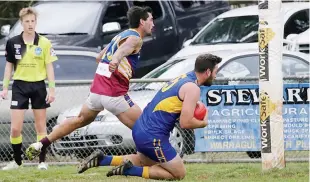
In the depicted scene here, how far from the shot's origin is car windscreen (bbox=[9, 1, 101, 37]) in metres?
18.4

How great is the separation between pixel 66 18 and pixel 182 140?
561cm

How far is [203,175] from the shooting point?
11.8 meters

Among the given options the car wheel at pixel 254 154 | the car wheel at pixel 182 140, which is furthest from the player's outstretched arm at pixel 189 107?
the car wheel at pixel 254 154

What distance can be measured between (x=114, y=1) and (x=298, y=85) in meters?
6.56

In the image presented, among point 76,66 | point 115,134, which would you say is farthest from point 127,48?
point 76,66

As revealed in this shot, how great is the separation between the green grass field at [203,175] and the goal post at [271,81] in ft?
0.85

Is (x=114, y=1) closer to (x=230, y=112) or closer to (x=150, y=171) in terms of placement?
(x=230, y=112)

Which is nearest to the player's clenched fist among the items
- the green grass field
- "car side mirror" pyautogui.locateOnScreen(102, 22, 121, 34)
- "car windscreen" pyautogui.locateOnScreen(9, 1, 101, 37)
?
the green grass field

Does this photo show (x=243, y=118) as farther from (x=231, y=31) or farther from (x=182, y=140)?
(x=231, y=31)

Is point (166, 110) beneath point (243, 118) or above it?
above

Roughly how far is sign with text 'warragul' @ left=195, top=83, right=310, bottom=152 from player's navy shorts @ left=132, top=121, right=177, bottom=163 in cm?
329

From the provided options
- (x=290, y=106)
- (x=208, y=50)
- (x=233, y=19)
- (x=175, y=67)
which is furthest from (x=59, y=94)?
(x=233, y=19)

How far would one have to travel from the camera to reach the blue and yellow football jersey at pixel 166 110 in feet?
34.0

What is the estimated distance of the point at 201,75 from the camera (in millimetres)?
10445
